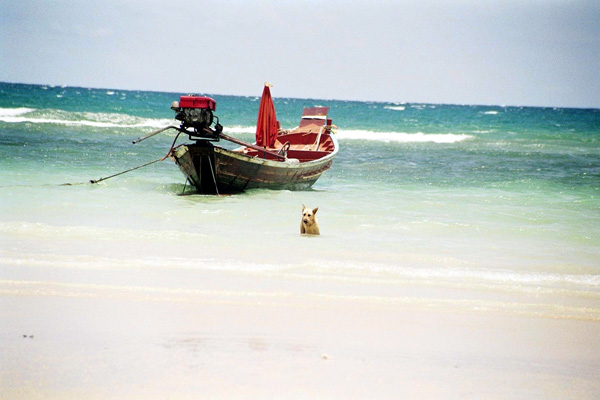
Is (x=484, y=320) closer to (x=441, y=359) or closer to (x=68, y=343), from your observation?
(x=441, y=359)

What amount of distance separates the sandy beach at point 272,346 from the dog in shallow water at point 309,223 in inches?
104

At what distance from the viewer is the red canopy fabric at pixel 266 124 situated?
575 inches

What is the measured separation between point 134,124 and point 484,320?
1481 inches

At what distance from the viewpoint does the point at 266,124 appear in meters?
14.9

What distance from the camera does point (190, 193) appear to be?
12.8m

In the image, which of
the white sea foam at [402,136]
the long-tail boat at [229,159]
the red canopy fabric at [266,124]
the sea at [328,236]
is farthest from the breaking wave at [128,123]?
the long-tail boat at [229,159]

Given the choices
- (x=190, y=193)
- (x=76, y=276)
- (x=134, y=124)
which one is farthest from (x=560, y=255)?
(x=134, y=124)

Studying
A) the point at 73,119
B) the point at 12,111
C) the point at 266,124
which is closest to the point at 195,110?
the point at 266,124

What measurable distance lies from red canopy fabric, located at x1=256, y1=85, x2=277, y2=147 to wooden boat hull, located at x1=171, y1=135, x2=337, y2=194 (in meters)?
1.78

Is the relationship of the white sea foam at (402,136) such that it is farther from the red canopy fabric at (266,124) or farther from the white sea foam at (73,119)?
the red canopy fabric at (266,124)

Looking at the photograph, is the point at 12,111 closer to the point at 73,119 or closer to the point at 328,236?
the point at 73,119

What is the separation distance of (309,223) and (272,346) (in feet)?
13.5

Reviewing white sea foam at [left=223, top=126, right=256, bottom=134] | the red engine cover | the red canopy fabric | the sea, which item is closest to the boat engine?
the red engine cover

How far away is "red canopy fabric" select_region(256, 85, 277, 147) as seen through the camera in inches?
575
